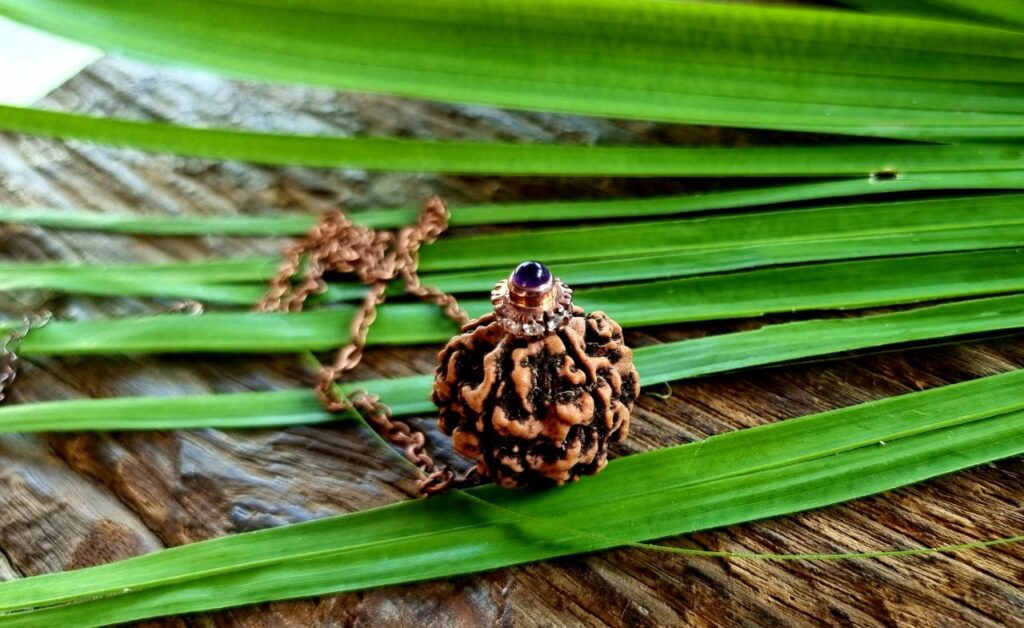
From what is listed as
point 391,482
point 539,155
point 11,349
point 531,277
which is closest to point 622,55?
point 539,155

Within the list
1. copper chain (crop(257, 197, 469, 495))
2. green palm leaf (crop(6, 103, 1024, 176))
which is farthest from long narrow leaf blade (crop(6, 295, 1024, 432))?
green palm leaf (crop(6, 103, 1024, 176))

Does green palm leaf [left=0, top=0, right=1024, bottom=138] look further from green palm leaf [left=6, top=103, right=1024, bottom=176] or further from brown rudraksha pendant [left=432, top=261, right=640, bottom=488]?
brown rudraksha pendant [left=432, top=261, right=640, bottom=488]

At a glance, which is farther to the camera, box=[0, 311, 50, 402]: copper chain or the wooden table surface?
box=[0, 311, 50, 402]: copper chain

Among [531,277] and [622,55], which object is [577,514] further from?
[622,55]

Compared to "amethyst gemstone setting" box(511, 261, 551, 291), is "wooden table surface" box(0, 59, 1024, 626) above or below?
below

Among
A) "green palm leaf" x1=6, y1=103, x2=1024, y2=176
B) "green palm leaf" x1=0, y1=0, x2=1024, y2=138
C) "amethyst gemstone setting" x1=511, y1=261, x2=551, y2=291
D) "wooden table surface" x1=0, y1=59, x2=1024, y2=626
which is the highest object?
"green palm leaf" x1=0, y1=0, x2=1024, y2=138

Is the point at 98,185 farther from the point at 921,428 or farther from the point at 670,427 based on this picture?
the point at 921,428

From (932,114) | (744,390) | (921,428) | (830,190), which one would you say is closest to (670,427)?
(744,390)
